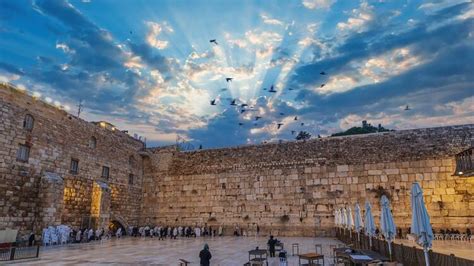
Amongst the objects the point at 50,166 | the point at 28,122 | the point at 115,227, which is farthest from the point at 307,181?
the point at 28,122

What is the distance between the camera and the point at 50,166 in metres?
17.0

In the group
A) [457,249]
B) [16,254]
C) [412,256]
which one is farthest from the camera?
[457,249]

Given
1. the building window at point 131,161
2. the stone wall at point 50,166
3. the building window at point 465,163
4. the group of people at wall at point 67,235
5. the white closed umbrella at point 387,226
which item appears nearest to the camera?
the white closed umbrella at point 387,226

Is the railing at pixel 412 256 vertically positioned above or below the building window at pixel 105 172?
below

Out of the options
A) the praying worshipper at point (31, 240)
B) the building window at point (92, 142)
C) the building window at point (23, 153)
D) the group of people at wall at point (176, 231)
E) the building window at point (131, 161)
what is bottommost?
the group of people at wall at point (176, 231)

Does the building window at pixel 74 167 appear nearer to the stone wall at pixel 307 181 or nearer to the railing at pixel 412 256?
the stone wall at pixel 307 181

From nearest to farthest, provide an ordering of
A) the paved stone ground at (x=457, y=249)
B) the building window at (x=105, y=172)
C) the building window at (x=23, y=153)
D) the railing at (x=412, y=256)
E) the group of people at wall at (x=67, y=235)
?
the railing at (x=412, y=256) → the paved stone ground at (x=457, y=249) → the group of people at wall at (x=67, y=235) → the building window at (x=23, y=153) → the building window at (x=105, y=172)

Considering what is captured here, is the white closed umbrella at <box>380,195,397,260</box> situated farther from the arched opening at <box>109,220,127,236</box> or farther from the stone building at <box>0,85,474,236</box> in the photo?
the arched opening at <box>109,220,127,236</box>

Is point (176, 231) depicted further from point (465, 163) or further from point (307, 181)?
point (465, 163)

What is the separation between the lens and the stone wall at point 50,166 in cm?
1481

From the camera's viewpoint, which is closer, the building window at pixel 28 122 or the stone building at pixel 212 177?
the stone building at pixel 212 177

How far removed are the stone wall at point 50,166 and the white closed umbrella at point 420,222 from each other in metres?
16.3

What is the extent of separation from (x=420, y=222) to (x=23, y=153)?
1736cm

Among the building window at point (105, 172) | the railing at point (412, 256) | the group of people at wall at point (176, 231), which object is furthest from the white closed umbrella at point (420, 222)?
the building window at point (105, 172)
